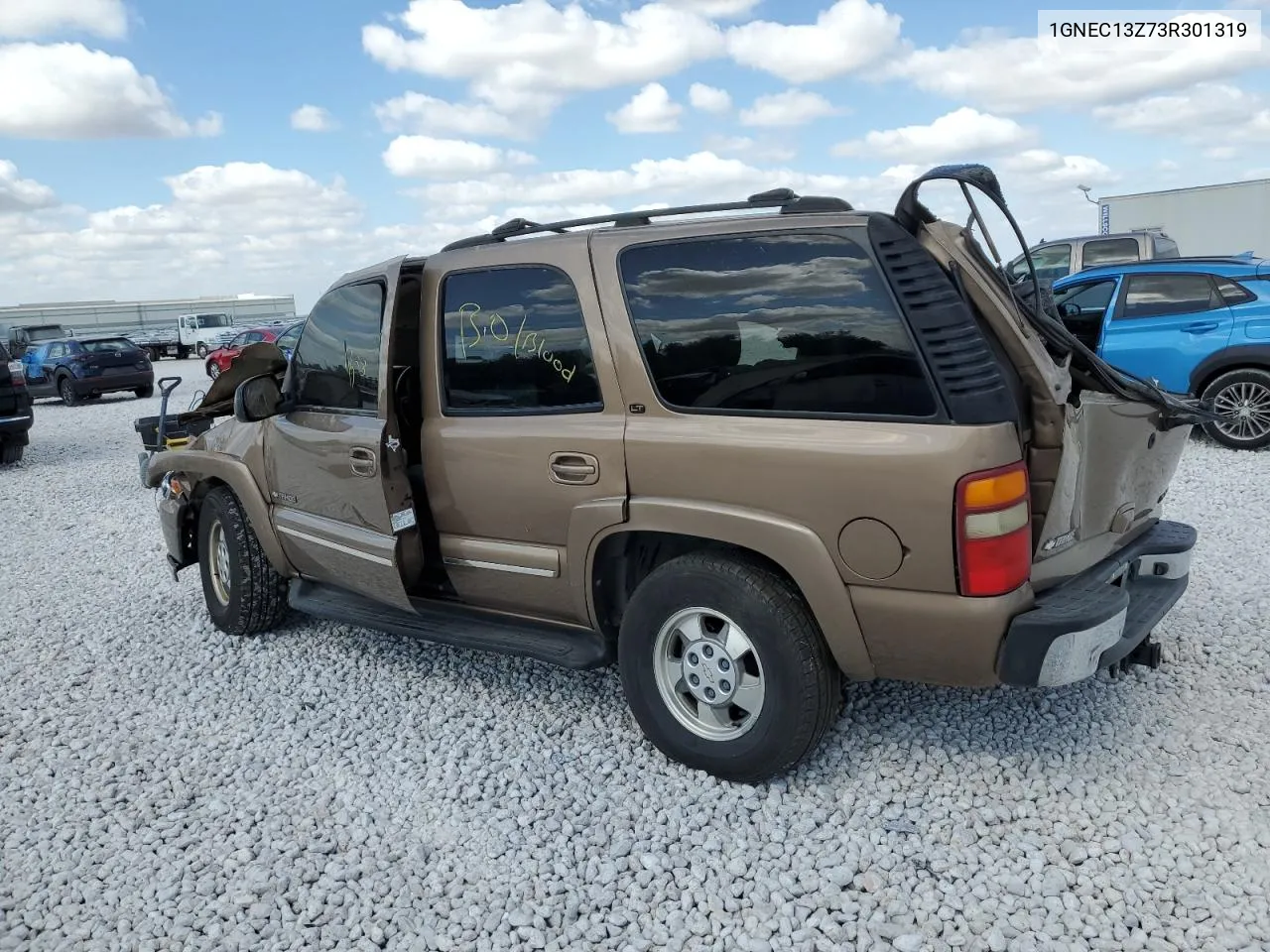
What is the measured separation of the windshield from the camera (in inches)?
764

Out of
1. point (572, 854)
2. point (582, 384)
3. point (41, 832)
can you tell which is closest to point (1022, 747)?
point (572, 854)

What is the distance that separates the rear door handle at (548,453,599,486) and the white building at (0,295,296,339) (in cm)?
5141

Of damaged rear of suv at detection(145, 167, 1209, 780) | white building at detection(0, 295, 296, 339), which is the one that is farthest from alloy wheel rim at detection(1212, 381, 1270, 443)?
white building at detection(0, 295, 296, 339)

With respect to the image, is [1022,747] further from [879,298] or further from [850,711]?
[879,298]

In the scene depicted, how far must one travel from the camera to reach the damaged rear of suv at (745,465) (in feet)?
9.37

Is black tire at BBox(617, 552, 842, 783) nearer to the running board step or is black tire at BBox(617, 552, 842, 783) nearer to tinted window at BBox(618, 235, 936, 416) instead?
the running board step

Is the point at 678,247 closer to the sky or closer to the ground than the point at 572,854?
closer to the sky

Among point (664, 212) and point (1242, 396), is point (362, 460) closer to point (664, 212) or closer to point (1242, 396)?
point (664, 212)

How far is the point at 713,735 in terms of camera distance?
3.36m

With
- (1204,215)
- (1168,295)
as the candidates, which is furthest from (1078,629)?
(1204,215)

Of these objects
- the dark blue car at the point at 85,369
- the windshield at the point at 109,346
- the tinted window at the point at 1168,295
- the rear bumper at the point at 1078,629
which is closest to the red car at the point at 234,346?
the dark blue car at the point at 85,369

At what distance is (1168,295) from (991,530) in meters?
7.58

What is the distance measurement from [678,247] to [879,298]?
762mm

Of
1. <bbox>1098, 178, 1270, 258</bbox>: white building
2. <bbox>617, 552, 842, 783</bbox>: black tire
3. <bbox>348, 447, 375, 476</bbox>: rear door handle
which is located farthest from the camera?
<bbox>1098, 178, 1270, 258</bbox>: white building
